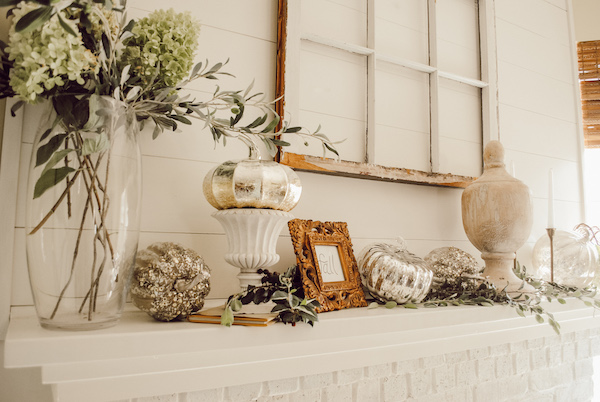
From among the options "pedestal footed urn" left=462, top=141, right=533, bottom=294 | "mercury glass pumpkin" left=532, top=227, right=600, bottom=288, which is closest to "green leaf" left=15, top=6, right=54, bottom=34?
"pedestal footed urn" left=462, top=141, right=533, bottom=294

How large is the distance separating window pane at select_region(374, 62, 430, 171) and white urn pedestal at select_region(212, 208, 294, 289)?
0.50 meters

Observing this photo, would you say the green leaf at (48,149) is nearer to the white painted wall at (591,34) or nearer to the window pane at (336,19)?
the window pane at (336,19)

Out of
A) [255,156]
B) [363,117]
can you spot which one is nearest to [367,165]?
[363,117]

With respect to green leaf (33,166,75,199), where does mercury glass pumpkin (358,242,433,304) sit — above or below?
below

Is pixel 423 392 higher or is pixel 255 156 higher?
pixel 255 156

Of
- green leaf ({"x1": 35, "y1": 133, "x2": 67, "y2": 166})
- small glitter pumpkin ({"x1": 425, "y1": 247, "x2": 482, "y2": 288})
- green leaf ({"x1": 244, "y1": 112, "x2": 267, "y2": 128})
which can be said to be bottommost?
small glitter pumpkin ({"x1": 425, "y1": 247, "x2": 482, "y2": 288})

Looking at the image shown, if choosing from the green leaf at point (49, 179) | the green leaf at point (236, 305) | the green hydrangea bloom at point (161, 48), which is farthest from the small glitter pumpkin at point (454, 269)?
the green leaf at point (49, 179)

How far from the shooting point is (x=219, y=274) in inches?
38.8

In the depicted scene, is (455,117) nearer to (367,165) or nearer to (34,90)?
(367,165)

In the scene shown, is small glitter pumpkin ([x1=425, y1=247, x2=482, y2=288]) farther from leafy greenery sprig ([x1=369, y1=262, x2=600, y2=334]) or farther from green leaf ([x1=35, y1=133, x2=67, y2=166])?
green leaf ([x1=35, y1=133, x2=67, y2=166])

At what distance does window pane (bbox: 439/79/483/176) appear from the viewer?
1417mm

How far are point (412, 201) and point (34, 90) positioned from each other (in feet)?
3.34

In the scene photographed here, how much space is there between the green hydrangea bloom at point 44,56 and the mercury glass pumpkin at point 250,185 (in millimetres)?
298

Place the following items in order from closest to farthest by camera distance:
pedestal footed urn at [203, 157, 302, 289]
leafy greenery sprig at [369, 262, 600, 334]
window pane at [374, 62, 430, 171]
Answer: pedestal footed urn at [203, 157, 302, 289] < leafy greenery sprig at [369, 262, 600, 334] < window pane at [374, 62, 430, 171]
